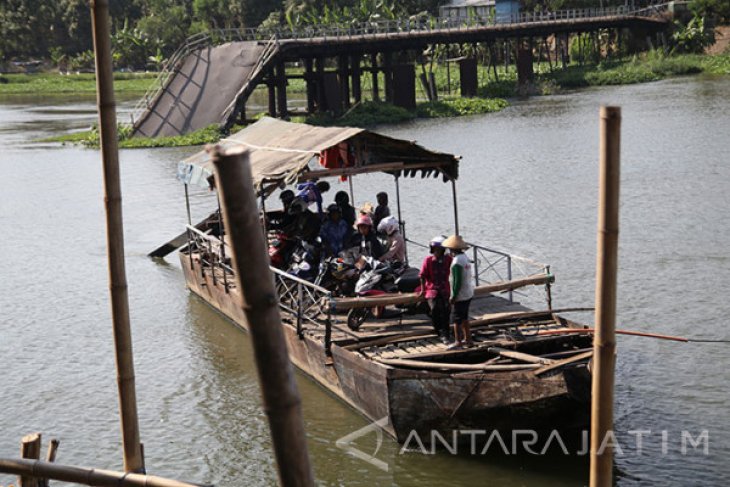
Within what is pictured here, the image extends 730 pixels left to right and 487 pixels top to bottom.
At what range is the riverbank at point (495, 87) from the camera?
44.8 metres

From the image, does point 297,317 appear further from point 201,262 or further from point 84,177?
point 84,177

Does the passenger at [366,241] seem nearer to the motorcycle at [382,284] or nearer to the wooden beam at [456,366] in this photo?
the motorcycle at [382,284]

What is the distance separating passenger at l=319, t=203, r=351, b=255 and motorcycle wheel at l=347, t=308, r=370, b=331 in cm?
185

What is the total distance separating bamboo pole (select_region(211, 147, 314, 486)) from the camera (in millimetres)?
3852

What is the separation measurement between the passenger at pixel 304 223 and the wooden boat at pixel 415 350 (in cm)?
80

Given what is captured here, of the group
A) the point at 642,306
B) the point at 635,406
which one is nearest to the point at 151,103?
the point at 642,306

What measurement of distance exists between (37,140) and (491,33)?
24.5 metres

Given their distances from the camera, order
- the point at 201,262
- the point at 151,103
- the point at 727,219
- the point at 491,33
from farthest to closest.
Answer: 1. the point at 491,33
2. the point at 151,103
3. the point at 727,219
4. the point at 201,262

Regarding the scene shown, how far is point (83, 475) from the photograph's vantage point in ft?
22.4

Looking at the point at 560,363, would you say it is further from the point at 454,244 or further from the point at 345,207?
the point at 345,207

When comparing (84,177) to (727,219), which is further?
(84,177)

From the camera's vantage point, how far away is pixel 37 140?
47438 mm

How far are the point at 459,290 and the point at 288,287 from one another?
371 centimetres

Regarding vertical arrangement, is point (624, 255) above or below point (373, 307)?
below
